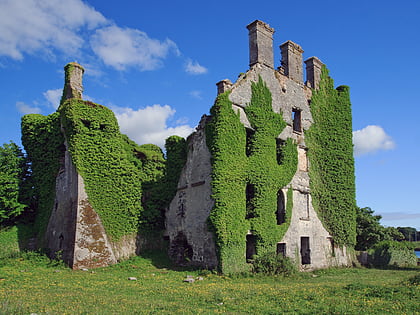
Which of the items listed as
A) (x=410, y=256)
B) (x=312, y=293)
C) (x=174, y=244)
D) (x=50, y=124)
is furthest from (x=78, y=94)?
(x=410, y=256)

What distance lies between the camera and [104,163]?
20156 millimetres

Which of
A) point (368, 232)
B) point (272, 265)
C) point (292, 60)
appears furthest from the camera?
point (368, 232)

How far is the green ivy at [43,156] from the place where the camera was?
72.7 feet

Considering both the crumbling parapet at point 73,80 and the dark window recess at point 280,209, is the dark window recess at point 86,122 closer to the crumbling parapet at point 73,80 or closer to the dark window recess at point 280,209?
the crumbling parapet at point 73,80

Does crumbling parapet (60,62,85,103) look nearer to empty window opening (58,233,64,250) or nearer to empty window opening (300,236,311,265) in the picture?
empty window opening (58,233,64,250)

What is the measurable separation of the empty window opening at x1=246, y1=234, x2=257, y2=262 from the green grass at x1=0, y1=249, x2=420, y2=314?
79.3 inches

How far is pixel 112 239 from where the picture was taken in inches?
775

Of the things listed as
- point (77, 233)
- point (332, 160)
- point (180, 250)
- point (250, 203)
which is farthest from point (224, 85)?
point (77, 233)

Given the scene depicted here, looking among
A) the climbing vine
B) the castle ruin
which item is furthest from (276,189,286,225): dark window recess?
the climbing vine

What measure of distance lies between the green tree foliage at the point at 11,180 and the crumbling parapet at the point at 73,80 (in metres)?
4.82

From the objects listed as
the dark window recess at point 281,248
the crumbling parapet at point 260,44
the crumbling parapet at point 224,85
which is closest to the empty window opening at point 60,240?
the crumbling parapet at point 224,85

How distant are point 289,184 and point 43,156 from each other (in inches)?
586

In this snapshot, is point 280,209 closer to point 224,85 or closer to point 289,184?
point 289,184

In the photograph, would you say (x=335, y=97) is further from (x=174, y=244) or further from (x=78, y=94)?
(x=78, y=94)
